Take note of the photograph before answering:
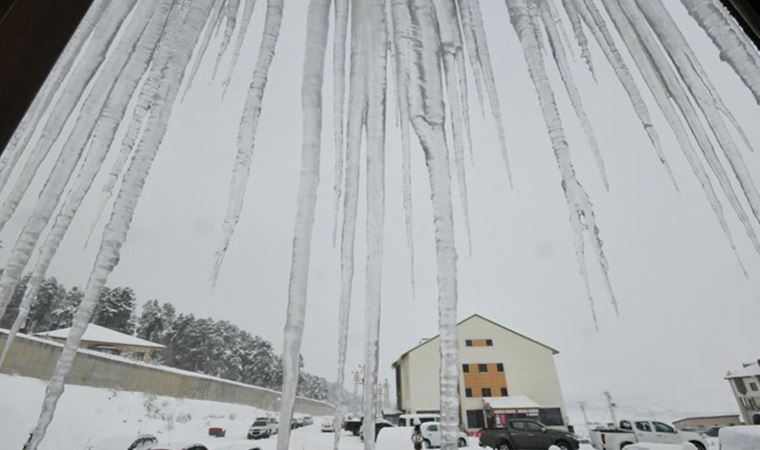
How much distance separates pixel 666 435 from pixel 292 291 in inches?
645

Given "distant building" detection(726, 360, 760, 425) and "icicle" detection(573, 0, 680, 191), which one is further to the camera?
"distant building" detection(726, 360, 760, 425)

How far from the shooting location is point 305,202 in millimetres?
1068

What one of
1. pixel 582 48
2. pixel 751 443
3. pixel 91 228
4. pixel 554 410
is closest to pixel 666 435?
pixel 751 443

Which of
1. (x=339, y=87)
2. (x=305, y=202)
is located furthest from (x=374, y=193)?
(x=339, y=87)

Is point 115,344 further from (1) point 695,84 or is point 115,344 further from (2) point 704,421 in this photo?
(2) point 704,421

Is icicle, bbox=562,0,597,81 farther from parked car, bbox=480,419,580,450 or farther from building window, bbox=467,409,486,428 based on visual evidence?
building window, bbox=467,409,486,428

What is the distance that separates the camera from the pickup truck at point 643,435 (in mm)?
11727

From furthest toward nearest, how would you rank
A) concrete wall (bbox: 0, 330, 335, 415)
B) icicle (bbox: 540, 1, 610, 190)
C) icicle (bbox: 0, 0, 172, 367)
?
concrete wall (bbox: 0, 330, 335, 415), icicle (bbox: 540, 1, 610, 190), icicle (bbox: 0, 0, 172, 367)

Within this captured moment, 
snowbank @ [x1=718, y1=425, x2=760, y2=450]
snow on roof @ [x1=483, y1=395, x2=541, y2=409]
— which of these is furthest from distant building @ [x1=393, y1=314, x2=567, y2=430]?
snowbank @ [x1=718, y1=425, x2=760, y2=450]

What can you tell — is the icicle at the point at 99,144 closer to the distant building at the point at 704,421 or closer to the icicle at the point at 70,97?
the icicle at the point at 70,97

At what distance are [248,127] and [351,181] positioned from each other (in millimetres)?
385

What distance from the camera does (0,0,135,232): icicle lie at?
3.20ft

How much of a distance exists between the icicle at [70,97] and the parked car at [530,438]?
49.7 feet

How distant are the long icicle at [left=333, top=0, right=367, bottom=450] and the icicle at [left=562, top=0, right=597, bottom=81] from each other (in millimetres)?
727
